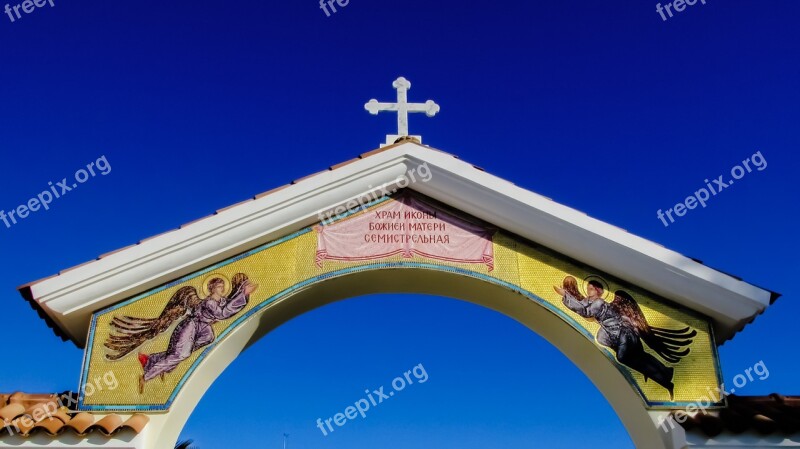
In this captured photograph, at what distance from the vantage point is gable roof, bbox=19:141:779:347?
7.62 metres

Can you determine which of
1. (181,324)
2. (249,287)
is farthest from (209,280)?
(181,324)

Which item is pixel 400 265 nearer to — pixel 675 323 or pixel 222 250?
pixel 222 250

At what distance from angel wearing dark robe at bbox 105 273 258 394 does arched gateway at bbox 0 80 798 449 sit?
16 millimetres

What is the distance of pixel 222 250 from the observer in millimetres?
7992

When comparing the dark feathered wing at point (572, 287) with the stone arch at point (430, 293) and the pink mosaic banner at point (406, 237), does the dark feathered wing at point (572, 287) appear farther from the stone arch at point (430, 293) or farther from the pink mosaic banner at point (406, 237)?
the pink mosaic banner at point (406, 237)

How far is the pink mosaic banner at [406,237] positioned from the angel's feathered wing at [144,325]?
1.54 m

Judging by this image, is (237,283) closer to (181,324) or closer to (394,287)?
(181,324)

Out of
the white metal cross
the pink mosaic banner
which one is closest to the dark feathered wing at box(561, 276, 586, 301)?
the pink mosaic banner

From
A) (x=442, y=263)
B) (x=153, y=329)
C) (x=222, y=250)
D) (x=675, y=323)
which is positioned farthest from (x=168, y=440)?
(x=675, y=323)

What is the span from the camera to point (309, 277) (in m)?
7.99

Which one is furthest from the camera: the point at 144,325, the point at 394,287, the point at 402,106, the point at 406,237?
the point at 402,106

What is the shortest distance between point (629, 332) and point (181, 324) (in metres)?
4.97

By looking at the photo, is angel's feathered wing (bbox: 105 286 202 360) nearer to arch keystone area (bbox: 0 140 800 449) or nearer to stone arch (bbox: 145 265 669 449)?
arch keystone area (bbox: 0 140 800 449)

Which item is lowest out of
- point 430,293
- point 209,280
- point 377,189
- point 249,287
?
point 249,287
